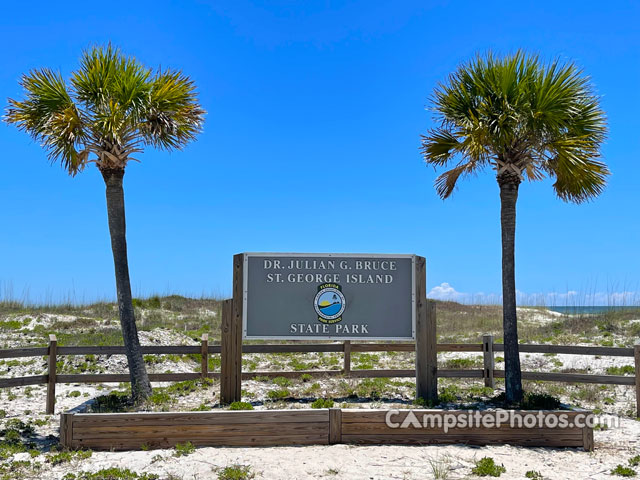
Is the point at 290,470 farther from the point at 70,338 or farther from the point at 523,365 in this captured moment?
the point at 70,338

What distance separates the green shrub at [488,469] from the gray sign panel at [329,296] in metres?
4.02

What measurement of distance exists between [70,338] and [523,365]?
15186 millimetres

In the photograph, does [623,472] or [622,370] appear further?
[622,370]

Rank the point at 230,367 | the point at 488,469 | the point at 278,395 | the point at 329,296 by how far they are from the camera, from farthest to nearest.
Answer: the point at 278,395
the point at 329,296
the point at 230,367
the point at 488,469

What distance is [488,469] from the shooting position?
7125 mm

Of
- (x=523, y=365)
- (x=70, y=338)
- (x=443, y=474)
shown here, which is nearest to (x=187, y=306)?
(x=70, y=338)

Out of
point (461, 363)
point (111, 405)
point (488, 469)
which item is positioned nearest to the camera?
point (488, 469)

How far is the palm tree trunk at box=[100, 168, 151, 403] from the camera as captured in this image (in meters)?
11.5

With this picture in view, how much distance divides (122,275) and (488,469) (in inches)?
319

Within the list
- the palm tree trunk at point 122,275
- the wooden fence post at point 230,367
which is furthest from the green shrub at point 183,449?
the palm tree trunk at point 122,275

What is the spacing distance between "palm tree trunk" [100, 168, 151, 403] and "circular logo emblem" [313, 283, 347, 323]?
3.92 meters

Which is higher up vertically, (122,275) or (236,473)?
(122,275)

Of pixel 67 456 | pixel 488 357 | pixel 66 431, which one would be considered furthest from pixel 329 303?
pixel 67 456

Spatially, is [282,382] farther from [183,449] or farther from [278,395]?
[183,449]
